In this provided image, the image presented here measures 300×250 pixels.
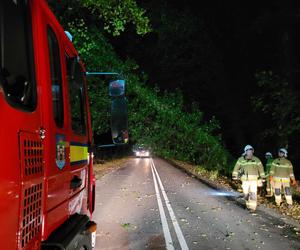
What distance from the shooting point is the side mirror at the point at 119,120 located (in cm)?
429

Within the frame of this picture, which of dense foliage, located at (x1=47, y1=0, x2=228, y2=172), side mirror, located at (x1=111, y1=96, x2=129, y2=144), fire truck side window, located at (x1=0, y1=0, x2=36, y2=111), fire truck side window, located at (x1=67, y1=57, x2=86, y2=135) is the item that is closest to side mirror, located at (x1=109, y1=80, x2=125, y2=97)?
side mirror, located at (x1=111, y1=96, x2=129, y2=144)

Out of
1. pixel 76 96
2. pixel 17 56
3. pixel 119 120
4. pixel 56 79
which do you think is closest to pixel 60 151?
pixel 56 79

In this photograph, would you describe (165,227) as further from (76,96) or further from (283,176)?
(76,96)

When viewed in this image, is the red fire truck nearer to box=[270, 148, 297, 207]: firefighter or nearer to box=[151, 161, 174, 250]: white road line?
box=[151, 161, 174, 250]: white road line

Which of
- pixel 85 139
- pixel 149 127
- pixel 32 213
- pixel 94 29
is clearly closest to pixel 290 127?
pixel 94 29

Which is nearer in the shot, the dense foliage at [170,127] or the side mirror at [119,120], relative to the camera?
the side mirror at [119,120]

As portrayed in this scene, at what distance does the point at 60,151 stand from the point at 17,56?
1018 millimetres

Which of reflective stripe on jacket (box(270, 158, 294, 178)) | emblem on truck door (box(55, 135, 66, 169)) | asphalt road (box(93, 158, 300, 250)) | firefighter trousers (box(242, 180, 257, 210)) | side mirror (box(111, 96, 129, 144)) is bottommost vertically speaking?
asphalt road (box(93, 158, 300, 250))

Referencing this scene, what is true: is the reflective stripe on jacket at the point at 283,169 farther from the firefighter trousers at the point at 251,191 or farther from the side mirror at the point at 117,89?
the side mirror at the point at 117,89

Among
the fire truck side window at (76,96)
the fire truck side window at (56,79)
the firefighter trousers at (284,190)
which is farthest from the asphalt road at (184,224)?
the fire truck side window at (56,79)

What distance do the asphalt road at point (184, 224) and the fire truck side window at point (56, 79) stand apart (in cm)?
462

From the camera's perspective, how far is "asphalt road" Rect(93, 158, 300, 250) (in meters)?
7.73

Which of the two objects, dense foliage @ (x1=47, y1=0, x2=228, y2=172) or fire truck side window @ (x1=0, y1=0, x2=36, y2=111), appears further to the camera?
dense foliage @ (x1=47, y1=0, x2=228, y2=172)

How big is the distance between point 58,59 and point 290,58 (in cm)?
2251
